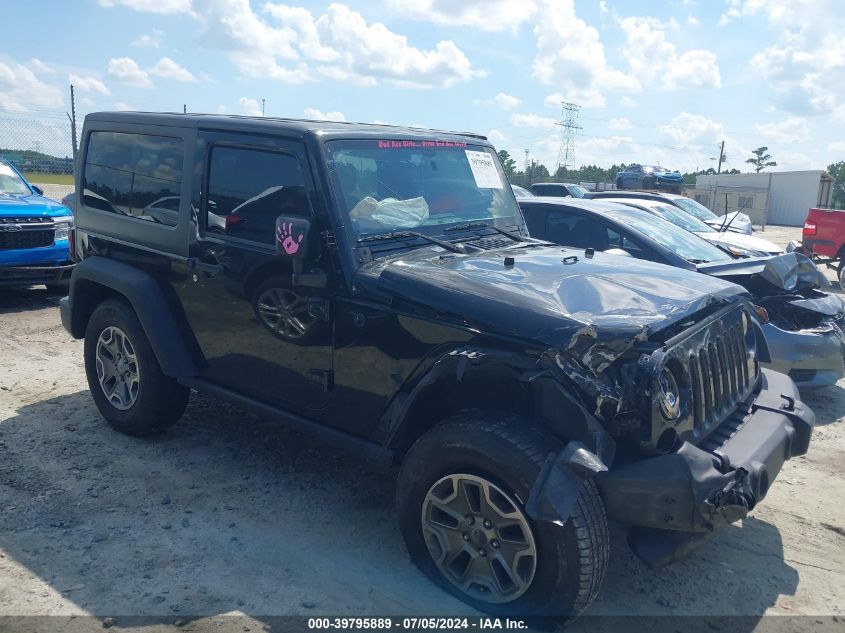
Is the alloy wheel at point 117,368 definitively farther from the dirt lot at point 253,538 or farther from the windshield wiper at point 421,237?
the windshield wiper at point 421,237

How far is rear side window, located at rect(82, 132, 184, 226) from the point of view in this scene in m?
4.44

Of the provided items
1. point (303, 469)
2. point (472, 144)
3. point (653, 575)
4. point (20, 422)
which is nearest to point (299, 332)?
point (303, 469)

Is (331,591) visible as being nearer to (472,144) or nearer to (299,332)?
(299,332)

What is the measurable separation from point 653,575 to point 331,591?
1.58m

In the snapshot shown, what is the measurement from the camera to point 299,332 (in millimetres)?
3771

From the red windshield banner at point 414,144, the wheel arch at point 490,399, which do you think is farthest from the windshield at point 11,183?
the wheel arch at point 490,399

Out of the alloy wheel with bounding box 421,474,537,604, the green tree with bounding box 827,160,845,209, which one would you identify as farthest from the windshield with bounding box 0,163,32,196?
the green tree with bounding box 827,160,845,209

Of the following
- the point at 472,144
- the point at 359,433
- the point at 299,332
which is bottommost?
the point at 359,433

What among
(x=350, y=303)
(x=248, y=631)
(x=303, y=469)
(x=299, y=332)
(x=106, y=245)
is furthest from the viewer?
(x=106, y=245)

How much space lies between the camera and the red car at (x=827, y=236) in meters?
13.3

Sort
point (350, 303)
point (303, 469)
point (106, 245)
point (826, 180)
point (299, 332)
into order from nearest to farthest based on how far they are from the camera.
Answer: point (350, 303)
point (299, 332)
point (303, 469)
point (106, 245)
point (826, 180)

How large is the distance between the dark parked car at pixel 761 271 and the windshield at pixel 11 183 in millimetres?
6734

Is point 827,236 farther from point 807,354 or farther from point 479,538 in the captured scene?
point 479,538

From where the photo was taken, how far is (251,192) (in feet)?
13.2
